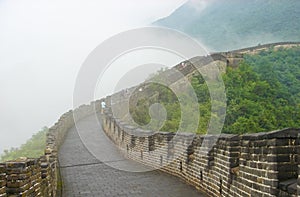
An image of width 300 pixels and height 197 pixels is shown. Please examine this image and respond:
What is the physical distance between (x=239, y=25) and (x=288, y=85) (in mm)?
33109

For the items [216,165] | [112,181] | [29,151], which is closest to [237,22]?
[29,151]

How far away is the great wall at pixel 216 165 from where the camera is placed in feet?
16.1

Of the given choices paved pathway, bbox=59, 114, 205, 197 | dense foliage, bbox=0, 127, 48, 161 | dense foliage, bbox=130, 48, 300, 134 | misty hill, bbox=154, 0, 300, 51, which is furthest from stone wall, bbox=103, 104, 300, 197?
misty hill, bbox=154, 0, 300, 51

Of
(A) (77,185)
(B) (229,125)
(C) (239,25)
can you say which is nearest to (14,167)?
(A) (77,185)

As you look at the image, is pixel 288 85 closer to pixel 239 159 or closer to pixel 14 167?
pixel 239 159

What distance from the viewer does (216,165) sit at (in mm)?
7629

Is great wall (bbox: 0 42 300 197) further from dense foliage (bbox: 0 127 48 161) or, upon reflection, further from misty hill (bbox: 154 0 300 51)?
misty hill (bbox: 154 0 300 51)

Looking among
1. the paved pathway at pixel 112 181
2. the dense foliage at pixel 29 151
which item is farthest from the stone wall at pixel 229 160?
the dense foliage at pixel 29 151

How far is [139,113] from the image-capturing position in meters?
20.3

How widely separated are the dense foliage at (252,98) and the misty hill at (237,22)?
1564cm

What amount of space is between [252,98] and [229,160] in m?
17.5

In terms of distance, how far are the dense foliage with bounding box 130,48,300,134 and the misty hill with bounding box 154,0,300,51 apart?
51.3ft

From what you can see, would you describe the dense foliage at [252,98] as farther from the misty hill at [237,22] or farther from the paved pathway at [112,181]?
the misty hill at [237,22]

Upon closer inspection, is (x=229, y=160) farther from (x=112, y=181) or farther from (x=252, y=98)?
(x=252, y=98)
